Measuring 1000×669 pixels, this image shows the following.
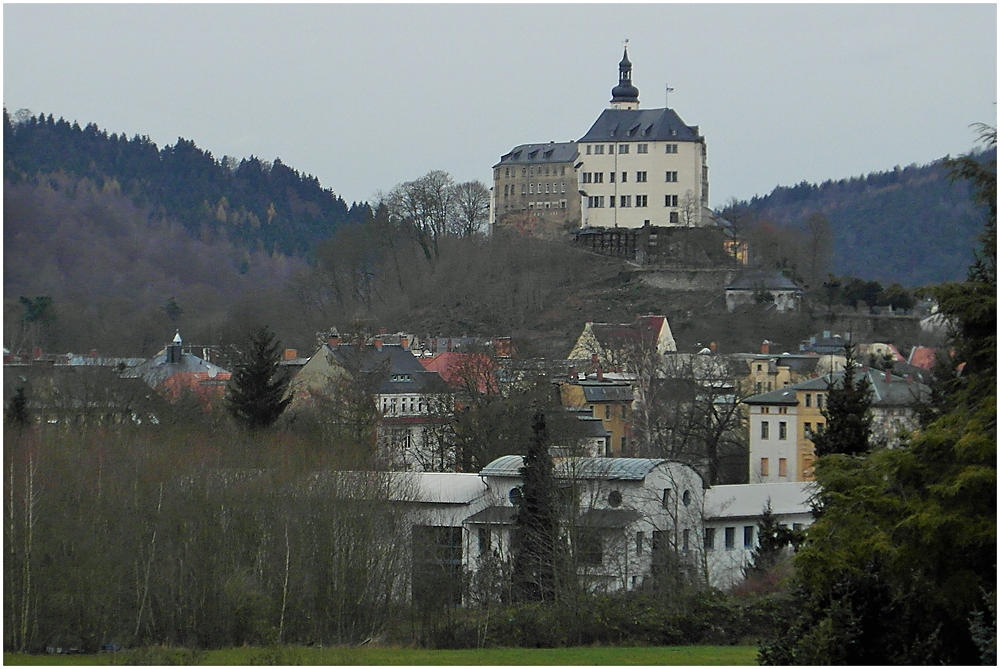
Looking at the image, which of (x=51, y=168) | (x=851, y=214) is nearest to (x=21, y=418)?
(x=51, y=168)

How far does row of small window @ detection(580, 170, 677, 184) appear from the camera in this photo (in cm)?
8888

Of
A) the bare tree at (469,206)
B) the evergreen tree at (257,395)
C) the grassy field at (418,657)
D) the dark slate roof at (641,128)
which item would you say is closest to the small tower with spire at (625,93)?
the dark slate roof at (641,128)

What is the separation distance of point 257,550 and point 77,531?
9.00 feet

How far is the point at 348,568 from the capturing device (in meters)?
21.2

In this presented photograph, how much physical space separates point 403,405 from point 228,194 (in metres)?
81.5

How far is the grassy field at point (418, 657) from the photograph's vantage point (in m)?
16.9

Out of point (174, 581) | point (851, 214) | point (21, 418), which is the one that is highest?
point (851, 214)

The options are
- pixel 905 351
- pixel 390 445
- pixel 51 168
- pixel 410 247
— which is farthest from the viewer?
pixel 410 247

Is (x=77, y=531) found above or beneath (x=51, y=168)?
beneath

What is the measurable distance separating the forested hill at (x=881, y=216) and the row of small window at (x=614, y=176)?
6.86 meters

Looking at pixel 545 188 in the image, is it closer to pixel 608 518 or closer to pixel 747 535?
pixel 747 535

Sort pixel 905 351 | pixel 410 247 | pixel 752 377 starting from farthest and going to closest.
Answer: pixel 410 247 → pixel 905 351 → pixel 752 377

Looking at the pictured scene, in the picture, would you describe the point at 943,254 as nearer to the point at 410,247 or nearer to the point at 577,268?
the point at 577,268

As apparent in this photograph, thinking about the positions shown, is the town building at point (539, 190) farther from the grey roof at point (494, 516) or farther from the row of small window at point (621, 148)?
the grey roof at point (494, 516)
